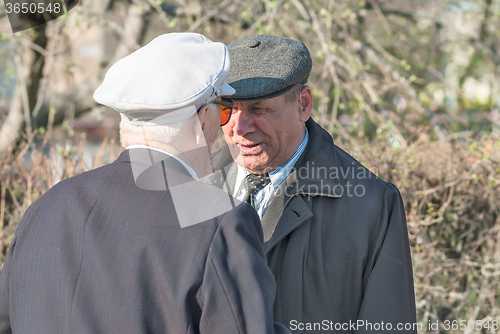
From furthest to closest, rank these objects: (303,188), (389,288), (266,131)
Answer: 1. (266,131)
2. (303,188)
3. (389,288)

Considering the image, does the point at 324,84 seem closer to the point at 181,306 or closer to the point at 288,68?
the point at 288,68

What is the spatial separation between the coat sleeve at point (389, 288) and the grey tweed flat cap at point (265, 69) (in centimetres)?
70

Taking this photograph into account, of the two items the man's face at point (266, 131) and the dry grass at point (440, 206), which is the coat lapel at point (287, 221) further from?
the dry grass at point (440, 206)

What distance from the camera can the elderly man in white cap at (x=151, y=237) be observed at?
1118 millimetres

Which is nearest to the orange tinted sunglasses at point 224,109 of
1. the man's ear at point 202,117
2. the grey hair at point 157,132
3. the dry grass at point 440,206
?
the man's ear at point 202,117

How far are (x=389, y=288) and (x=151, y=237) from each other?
1.01 meters

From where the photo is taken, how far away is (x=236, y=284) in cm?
113

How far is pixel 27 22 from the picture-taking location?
4.96m

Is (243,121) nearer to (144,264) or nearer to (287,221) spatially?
(287,221)

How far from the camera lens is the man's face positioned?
204 centimetres

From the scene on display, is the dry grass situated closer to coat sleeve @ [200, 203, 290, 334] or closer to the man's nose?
the man's nose

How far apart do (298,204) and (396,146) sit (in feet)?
5.09

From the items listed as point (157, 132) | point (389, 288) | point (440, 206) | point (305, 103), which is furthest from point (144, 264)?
point (440, 206)

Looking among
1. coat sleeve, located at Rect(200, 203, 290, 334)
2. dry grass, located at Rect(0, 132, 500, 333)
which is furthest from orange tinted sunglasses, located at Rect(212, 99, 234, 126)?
dry grass, located at Rect(0, 132, 500, 333)
